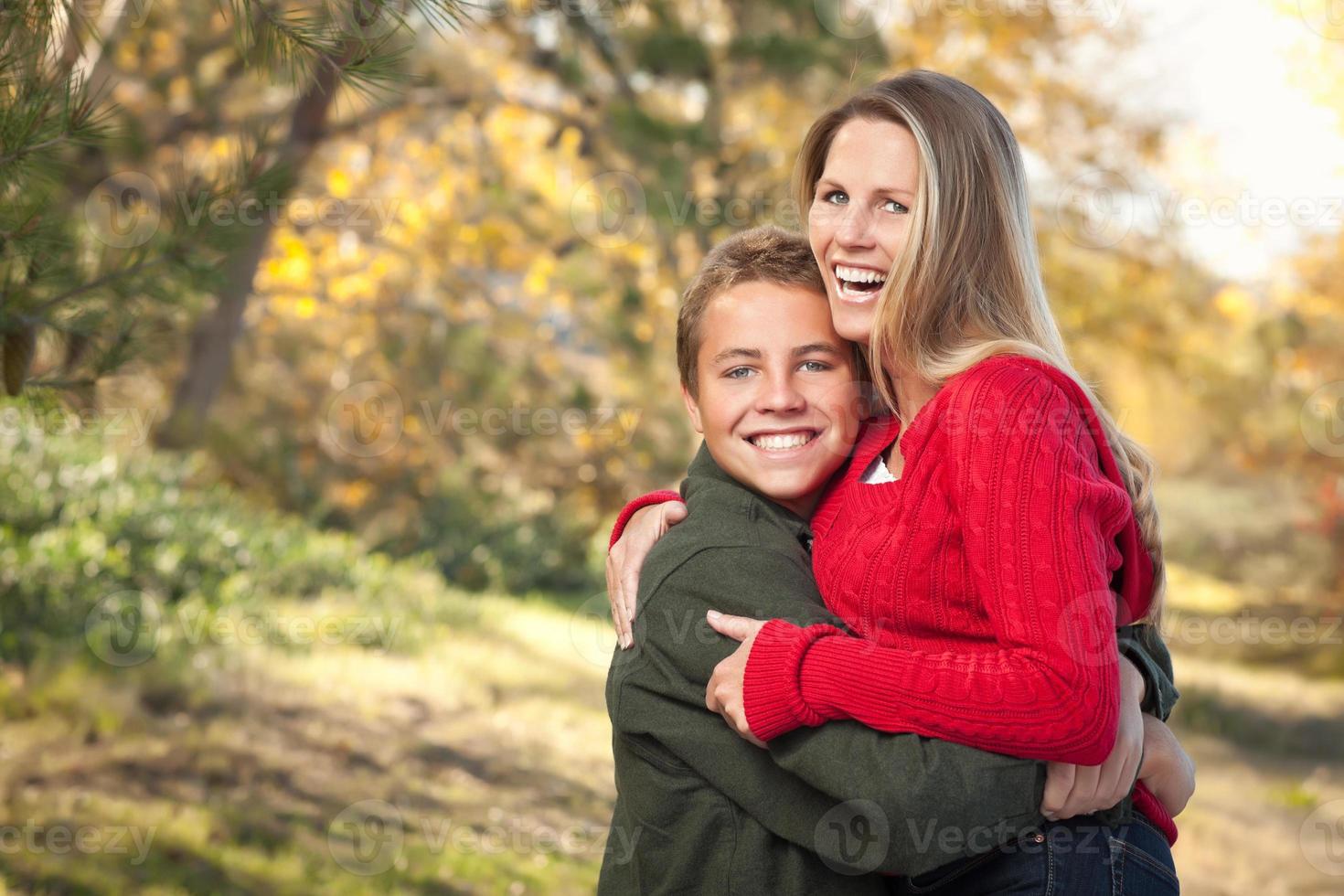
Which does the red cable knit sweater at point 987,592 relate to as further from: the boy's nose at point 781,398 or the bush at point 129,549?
the bush at point 129,549

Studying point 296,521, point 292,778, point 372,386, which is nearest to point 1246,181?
point 372,386

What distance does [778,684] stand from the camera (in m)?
1.79

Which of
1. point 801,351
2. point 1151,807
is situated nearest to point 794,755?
point 1151,807

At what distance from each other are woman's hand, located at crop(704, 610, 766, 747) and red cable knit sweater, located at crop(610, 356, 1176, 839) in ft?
0.08

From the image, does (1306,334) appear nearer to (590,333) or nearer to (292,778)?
(590,333)

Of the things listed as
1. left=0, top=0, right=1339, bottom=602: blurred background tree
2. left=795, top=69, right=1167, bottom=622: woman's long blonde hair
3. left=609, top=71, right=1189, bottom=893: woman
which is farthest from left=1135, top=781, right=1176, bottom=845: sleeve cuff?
left=0, top=0, right=1339, bottom=602: blurred background tree

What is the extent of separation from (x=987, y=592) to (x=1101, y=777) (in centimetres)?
37

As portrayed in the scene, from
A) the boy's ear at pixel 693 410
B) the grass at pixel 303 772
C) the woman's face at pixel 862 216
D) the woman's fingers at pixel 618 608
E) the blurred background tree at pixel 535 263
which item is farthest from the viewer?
the blurred background tree at pixel 535 263

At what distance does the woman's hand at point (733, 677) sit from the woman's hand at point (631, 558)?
0.84ft

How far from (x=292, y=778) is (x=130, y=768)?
0.68 meters

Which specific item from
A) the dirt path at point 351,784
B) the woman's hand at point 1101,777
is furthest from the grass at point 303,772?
the woman's hand at point 1101,777

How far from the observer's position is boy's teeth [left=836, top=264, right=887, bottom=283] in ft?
6.83

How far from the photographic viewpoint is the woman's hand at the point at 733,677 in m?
1.84

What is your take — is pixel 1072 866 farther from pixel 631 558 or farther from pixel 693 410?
pixel 693 410
